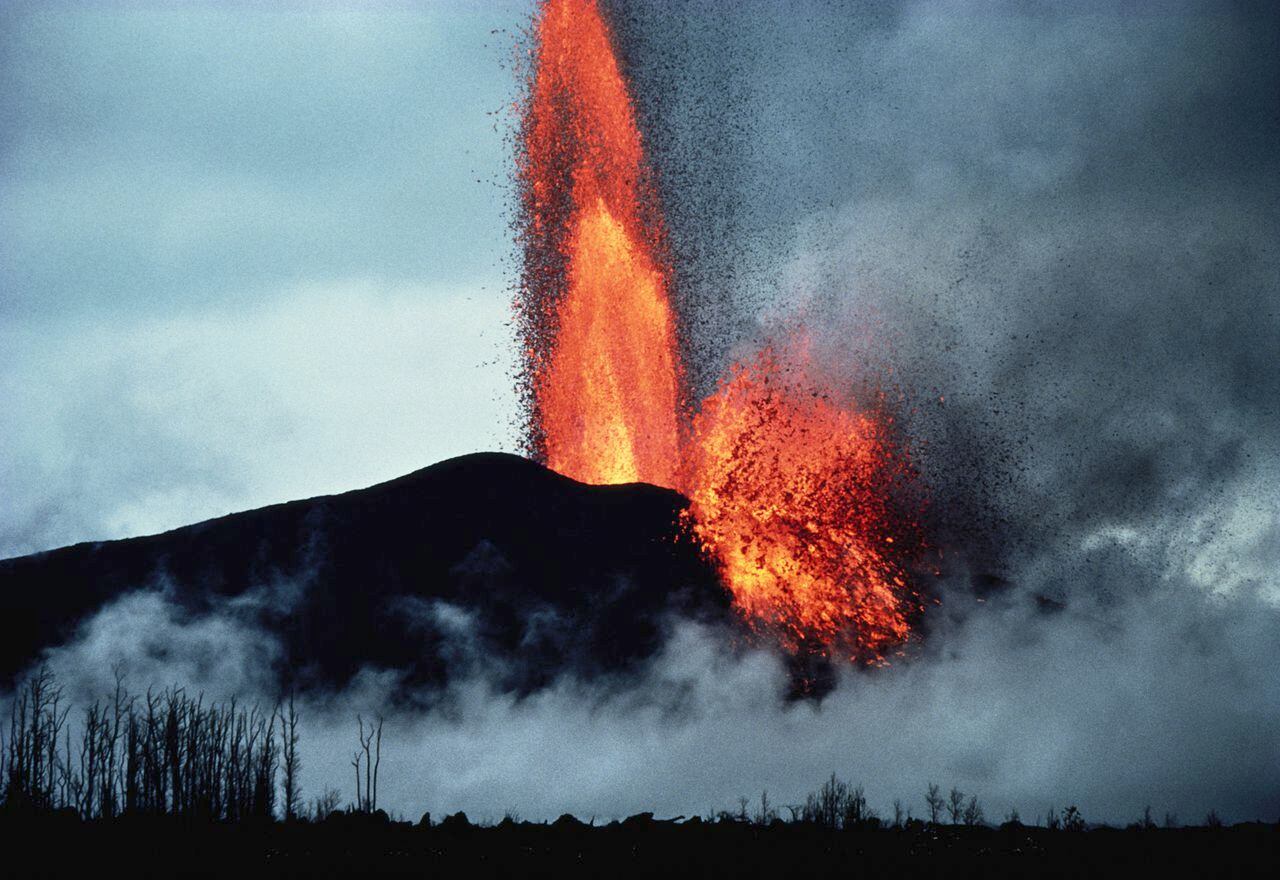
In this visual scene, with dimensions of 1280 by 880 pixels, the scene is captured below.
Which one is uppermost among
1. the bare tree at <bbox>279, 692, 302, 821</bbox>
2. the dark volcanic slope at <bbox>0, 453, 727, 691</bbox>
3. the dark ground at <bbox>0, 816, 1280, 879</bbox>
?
the dark volcanic slope at <bbox>0, 453, 727, 691</bbox>

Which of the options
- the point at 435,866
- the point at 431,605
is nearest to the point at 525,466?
the point at 431,605

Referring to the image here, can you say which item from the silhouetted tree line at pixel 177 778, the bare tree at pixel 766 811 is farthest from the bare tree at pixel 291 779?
the bare tree at pixel 766 811

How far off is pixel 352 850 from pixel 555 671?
48.1 m

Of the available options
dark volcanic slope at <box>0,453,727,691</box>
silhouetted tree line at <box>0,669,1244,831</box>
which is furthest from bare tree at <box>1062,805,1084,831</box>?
dark volcanic slope at <box>0,453,727,691</box>

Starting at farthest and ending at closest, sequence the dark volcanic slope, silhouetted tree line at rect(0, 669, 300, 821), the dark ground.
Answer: the dark volcanic slope < silhouetted tree line at rect(0, 669, 300, 821) < the dark ground

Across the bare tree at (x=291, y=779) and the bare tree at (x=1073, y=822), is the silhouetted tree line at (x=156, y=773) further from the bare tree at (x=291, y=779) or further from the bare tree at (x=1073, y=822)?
the bare tree at (x=1073, y=822)

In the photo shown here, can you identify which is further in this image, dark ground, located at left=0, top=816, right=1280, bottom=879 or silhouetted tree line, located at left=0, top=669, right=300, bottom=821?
silhouetted tree line, located at left=0, top=669, right=300, bottom=821

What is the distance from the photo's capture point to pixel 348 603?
113 metres

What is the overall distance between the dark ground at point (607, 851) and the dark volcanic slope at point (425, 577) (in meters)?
34.7

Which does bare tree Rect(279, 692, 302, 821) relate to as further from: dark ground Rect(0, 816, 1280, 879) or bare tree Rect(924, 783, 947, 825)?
bare tree Rect(924, 783, 947, 825)

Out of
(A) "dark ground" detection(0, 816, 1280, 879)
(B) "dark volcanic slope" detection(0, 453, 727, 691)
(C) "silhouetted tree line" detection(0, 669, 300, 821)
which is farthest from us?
(B) "dark volcanic slope" detection(0, 453, 727, 691)

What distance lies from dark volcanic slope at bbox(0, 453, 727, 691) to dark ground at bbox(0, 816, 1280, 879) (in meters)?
34.7

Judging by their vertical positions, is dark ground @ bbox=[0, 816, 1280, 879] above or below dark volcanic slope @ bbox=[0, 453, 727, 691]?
below

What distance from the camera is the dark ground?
5359 cm
